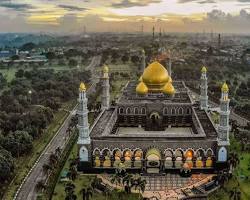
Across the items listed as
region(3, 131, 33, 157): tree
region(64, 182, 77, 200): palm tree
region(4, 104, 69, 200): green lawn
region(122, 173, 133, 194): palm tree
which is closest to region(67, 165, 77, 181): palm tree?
region(64, 182, 77, 200): palm tree

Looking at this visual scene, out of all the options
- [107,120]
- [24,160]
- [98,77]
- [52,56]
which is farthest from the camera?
[52,56]

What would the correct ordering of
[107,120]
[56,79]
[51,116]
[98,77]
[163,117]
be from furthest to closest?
[98,77] → [56,79] → [51,116] → [163,117] → [107,120]

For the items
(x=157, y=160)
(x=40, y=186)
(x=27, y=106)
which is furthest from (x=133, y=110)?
(x=40, y=186)

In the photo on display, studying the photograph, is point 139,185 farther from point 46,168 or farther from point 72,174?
point 46,168

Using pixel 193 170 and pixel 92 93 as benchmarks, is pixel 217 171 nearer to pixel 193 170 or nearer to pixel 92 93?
pixel 193 170

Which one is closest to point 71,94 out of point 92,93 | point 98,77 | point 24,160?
point 92,93

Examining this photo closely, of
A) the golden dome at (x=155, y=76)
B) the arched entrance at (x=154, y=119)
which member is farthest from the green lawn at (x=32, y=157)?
the golden dome at (x=155, y=76)

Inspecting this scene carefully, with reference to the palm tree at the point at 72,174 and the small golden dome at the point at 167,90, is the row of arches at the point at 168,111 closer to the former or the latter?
the small golden dome at the point at 167,90
